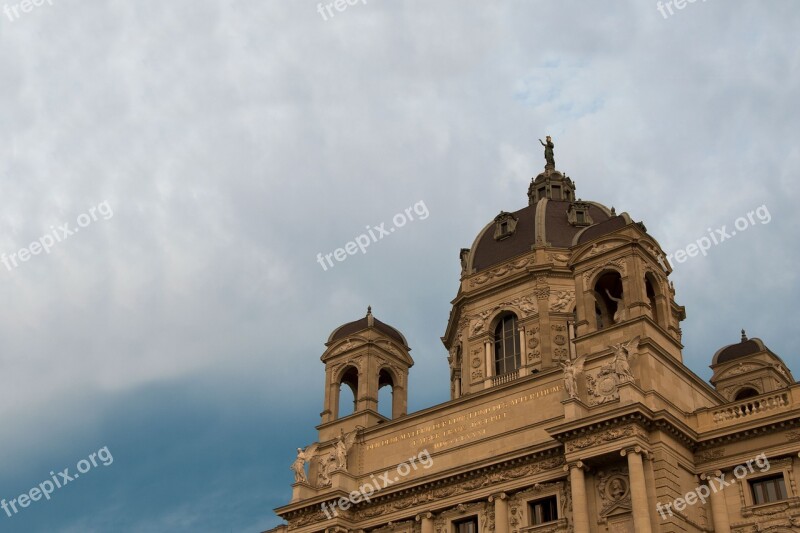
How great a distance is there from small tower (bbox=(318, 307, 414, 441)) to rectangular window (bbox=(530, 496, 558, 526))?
11724 mm

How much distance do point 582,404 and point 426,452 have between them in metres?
9.09

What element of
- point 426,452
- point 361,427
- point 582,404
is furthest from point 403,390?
point 582,404

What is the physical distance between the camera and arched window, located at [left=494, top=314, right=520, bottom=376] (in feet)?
157

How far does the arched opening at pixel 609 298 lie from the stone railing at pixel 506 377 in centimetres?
544

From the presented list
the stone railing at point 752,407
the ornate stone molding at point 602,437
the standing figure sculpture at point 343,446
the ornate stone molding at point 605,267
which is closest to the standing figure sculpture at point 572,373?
the ornate stone molding at point 602,437

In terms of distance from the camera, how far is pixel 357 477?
4331 cm

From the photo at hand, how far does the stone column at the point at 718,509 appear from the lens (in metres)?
33.5

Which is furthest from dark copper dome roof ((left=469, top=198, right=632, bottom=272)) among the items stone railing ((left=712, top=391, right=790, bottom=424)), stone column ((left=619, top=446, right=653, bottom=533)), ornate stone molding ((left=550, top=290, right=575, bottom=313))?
stone column ((left=619, top=446, right=653, bottom=533))

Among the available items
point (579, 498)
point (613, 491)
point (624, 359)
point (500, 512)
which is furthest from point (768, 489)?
point (500, 512)

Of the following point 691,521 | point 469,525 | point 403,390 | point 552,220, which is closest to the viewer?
point 691,521

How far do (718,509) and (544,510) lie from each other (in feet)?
22.4

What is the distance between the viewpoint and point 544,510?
36844mm

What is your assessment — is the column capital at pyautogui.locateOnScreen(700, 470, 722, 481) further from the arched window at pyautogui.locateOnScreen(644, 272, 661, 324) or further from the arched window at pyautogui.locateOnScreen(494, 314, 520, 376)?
the arched window at pyautogui.locateOnScreen(494, 314, 520, 376)

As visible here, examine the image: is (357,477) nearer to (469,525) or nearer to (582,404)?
(469,525)
